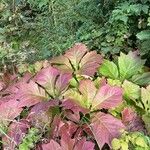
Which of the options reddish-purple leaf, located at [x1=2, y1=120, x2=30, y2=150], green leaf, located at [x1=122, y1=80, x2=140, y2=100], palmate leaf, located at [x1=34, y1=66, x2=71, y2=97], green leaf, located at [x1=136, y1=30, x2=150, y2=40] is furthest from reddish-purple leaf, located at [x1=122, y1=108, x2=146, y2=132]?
green leaf, located at [x1=136, y1=30, x2=150, y2=40]

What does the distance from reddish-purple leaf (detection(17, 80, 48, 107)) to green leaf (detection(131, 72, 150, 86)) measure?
0.64m

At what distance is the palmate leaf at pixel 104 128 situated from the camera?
2002 mm

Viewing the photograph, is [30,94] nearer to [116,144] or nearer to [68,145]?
[68,145]

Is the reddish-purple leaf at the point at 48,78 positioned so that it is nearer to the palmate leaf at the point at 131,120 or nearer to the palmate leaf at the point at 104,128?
the palmate leaf at the point at 104,128

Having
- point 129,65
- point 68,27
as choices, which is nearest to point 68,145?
point 129,65

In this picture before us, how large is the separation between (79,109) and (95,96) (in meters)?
0.17

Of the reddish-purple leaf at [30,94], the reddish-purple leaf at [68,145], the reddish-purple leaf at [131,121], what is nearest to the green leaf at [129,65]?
the reddish-purple leaf at [131,121]

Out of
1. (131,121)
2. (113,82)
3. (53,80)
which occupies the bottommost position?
(131,121)

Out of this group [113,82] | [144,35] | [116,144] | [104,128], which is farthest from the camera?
[144,35]

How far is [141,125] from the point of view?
2.12 m

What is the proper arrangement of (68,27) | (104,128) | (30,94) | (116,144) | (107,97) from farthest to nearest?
(68,27) → (30,94) → (107,97) → (104,128) → (116,144)

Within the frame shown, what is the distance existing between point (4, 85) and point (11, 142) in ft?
2.07

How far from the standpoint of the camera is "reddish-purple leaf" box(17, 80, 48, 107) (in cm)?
222

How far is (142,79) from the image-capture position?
8.04ft
